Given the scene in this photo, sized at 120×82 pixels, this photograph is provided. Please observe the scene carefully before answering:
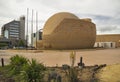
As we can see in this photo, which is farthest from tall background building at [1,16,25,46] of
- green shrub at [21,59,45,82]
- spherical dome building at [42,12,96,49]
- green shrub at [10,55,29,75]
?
green shrub at [21,59,45,82]

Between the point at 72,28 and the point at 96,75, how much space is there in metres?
28.8

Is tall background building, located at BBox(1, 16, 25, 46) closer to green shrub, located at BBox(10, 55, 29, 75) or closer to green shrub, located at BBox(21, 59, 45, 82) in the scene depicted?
green shrub, located at BBox(10, 55, 29, 75)

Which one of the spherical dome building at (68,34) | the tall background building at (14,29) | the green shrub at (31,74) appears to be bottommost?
the green shrub at (31,74)

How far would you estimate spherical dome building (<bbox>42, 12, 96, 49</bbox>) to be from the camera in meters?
39.9

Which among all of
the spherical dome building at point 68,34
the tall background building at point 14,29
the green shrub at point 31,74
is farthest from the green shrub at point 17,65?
the tall background building at point 14,29

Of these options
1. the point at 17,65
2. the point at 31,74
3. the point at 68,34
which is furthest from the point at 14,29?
the point at 31,74

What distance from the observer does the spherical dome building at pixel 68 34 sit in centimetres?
3991

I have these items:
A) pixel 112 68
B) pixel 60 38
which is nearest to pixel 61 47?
pixel 60 38

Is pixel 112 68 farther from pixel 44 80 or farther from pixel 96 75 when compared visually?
pixel 44 80

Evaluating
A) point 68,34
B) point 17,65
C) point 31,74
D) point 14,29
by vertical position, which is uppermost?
point 14,29

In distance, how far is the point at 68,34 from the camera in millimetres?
39812

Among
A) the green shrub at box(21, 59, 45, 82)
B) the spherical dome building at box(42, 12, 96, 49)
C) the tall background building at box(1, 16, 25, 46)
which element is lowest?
the green shrub at box(21, 59, 45, 82)

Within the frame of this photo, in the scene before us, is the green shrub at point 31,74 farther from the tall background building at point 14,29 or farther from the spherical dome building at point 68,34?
the tall background building at point 14,29

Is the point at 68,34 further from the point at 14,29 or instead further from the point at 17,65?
the point at 14,29
